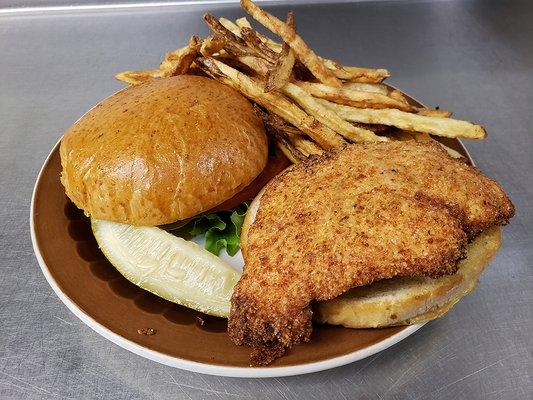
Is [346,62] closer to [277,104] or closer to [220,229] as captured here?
[277,104]

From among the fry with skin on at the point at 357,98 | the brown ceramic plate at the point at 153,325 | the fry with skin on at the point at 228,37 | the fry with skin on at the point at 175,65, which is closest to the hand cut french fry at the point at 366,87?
the fry with skin on at the point at 357,98

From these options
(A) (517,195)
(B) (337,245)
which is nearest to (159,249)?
(B) (337,245)

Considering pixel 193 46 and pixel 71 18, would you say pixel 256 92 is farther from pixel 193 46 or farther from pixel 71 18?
pixel 71 18

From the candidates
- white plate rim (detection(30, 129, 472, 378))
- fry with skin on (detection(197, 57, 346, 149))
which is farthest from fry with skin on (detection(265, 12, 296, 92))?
white plate rim (detection(30, 129, 472, 378))

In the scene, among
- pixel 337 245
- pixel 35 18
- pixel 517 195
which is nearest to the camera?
pixel 337 245

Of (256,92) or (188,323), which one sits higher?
(256,92)

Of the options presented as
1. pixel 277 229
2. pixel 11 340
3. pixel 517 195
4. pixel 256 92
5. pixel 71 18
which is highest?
pixel 256 92

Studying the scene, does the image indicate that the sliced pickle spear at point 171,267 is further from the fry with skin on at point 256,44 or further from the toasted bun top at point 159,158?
the fry with skin on at point 256,44

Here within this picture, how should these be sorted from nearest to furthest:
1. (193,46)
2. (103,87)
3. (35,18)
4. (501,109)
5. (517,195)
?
(193,46)
(517,195)
(501,109)
(103,87)
(35,18)

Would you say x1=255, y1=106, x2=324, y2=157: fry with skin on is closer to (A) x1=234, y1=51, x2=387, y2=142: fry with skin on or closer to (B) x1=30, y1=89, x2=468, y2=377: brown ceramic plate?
(A) x1=234, y1=51, x2=387, y2=142: fry with skin on
